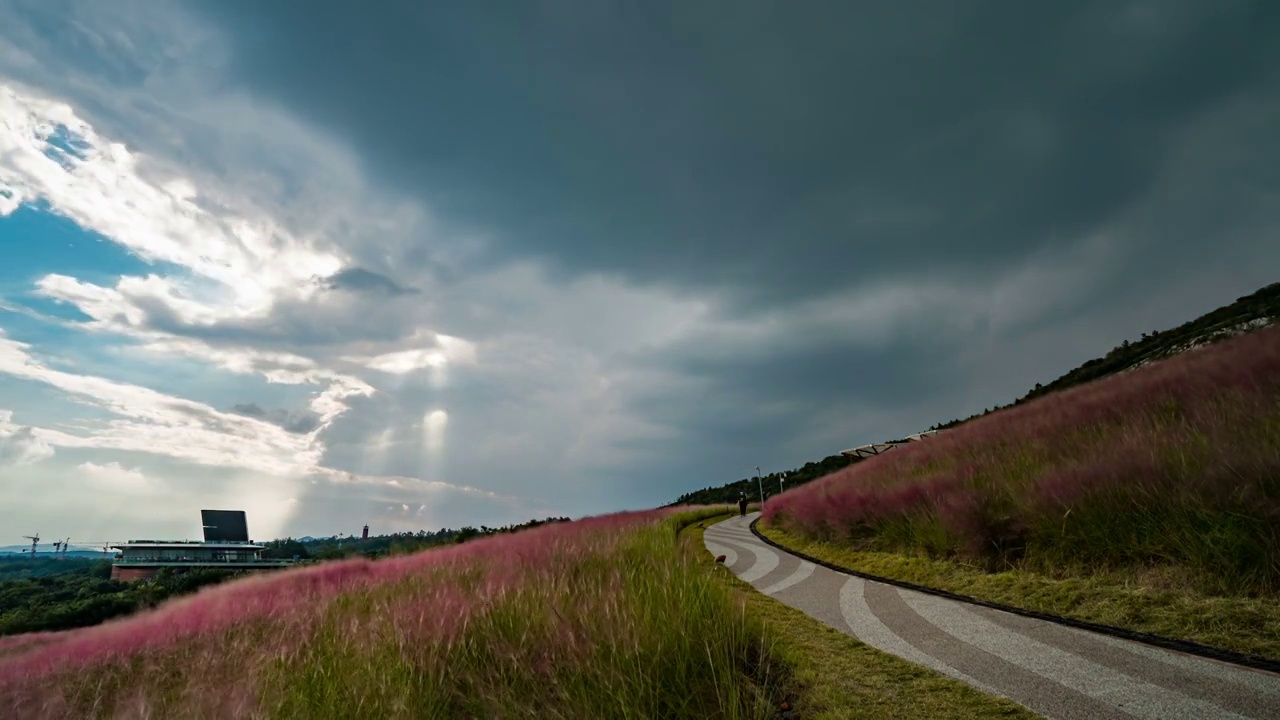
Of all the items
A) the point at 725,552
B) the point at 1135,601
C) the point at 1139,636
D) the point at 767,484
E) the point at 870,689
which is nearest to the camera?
the point at 870,689

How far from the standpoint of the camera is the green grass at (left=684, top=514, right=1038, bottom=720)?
3.88m

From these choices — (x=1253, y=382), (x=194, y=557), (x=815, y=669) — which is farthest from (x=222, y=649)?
(x=194, y=557)

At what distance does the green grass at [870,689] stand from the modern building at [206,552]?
8882 cm

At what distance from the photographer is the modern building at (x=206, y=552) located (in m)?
82.4

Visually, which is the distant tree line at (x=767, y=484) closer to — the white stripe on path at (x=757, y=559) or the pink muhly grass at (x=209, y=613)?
the white stripe on path at (x=757, y=559)

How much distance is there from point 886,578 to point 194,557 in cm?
12913

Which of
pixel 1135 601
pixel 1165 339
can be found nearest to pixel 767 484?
pixel 1165 339

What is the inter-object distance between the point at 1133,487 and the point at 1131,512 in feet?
1.22

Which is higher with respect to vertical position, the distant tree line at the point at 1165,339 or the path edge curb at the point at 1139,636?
the distant tree line at the point at 1165,339

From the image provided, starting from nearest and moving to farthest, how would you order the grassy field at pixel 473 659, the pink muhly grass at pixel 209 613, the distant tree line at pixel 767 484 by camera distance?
1. the grassy field at pixel 473 659
2. the pink muhly grass at pixel 209 613
3. the distant tree line at pixel 767 484

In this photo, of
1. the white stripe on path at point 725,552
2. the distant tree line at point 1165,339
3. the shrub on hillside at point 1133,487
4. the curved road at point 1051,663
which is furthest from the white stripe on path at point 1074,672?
the distant tree line at point 1165,339

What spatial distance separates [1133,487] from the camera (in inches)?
301

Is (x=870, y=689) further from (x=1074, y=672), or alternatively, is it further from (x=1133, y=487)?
(x=1133, y=487)

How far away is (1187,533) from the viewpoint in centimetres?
→ 672
